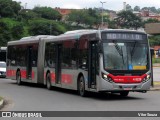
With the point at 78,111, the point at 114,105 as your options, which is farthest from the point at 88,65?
the point at 78,111

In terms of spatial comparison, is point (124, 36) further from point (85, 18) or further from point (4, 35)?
point (85, 18)

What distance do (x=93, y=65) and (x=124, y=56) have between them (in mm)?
1334

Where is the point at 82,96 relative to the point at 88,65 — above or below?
below

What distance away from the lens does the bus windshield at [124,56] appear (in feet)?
64.5

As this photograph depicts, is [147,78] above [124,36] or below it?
below

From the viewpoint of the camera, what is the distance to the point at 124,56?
19.8m

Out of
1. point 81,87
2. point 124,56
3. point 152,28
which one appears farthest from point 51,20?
point 124,56

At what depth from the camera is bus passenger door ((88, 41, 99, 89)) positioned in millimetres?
20062

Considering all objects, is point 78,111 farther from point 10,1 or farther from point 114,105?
point 10,1

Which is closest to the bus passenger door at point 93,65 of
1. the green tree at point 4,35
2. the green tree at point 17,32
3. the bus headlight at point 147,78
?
the bus headlight at point 147,78

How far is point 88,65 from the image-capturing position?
67.4ft

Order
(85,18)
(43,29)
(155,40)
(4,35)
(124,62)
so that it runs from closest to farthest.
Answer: (124,62) → (4,35) → (155,40) → (43,29) → (85,18)

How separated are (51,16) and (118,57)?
172316 millimetres

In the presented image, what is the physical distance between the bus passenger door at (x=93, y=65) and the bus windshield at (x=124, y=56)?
57 centimetres
